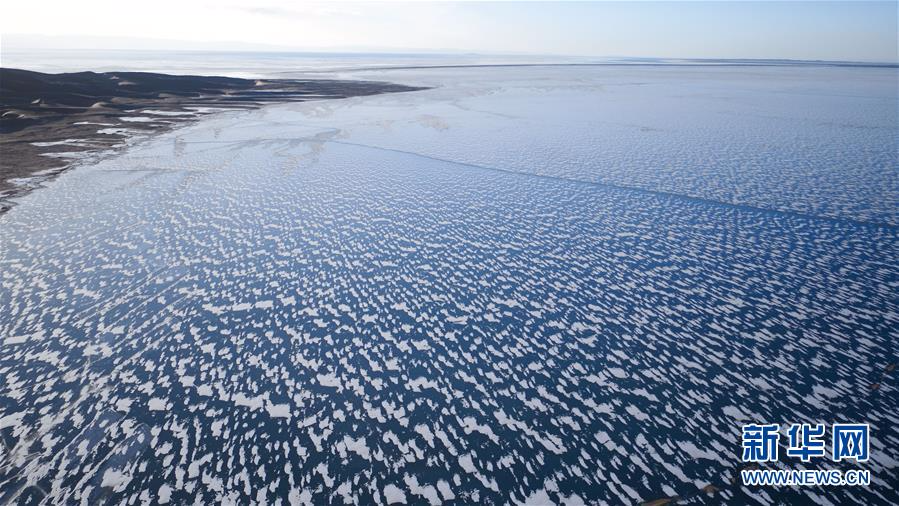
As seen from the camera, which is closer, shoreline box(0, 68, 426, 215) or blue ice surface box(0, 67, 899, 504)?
blue ice surface box(0, 67, 899, 504)

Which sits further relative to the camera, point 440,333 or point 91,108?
point 91,108

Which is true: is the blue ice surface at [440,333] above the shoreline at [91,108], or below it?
below

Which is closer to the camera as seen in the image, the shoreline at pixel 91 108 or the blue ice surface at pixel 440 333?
the blue ice surface at pixel 440 333

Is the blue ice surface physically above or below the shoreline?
below

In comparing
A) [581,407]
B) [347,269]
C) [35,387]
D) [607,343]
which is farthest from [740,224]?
[35,387]

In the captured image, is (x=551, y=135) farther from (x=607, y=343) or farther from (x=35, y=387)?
(x=35, y=387)
